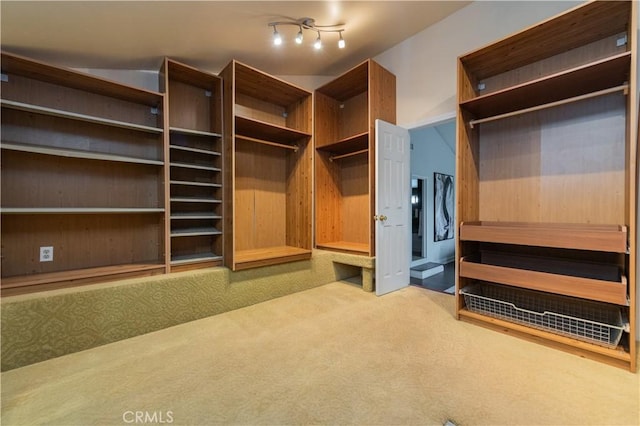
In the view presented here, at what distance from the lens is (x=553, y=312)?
2219 millimetres

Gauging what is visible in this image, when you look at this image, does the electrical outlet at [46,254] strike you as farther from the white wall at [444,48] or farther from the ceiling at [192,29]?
the white wall at [444,48]

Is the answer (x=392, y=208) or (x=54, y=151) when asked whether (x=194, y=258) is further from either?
(x=392, y=208)

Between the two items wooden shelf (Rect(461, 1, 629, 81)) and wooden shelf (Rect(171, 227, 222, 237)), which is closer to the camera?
wooden shelf (Rect(461, 1, 629, 81))

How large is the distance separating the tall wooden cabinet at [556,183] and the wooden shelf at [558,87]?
0.4 inches

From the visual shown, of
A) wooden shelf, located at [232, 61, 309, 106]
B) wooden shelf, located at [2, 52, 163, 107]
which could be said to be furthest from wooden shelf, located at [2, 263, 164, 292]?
wooden shelf, located at [232, 61, 309, 106]

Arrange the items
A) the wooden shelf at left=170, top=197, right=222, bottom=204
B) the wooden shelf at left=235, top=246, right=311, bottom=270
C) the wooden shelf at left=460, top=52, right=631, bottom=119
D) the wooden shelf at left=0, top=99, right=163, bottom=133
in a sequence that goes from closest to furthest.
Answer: the wooden shelf at left=460, top=52, right=631, bottom=119
the wooden shelf at left=0, top=99, right=163, bottom=133
the wooden shelf at left=170, top=197, right=222, bottom=204
the wooden shelf at left=235, top=246, right=311, bottom=270

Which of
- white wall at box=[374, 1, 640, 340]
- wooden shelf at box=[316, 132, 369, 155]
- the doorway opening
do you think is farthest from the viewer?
the doorway opening

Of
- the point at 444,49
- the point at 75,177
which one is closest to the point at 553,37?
the point at 444,49

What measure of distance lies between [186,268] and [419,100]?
343 centimetres

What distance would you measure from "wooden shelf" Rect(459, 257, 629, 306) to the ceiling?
2.76 m

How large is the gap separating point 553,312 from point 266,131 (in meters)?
3.50

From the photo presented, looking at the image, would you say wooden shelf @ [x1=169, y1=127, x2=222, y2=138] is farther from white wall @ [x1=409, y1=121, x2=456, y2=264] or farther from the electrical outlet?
white wall @ [x1=409, y1=121, x2=456, y2=264]

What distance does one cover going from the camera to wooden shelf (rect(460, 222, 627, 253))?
173cm

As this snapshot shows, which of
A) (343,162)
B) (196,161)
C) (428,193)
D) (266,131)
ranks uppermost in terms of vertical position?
(266,131)
